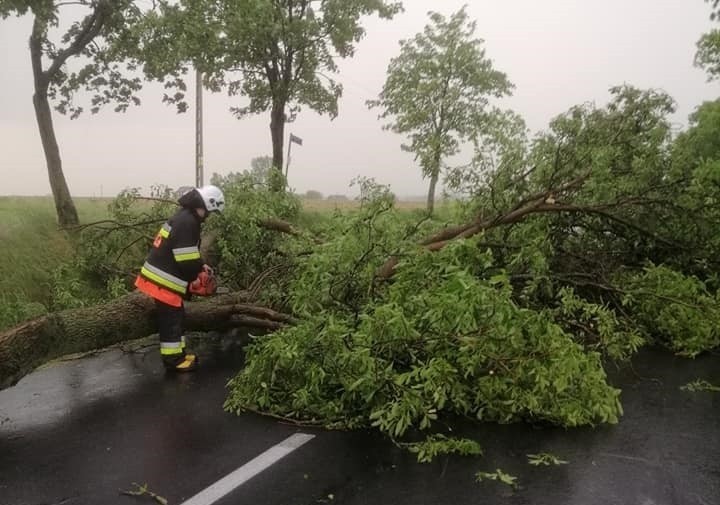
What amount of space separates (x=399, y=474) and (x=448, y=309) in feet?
3.82

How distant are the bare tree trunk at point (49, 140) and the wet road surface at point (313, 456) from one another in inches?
269

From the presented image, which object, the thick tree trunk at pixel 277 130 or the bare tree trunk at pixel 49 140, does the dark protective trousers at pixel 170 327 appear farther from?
the thick tree trunk at pixel 277 130

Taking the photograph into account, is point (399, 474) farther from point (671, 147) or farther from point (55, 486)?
point (671, 147)

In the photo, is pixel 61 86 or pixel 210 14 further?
pixel 210 14

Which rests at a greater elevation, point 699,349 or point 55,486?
point 699,349

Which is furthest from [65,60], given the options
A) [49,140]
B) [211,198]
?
[211,198]

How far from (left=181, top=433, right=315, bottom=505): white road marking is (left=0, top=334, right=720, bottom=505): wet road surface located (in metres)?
0.04

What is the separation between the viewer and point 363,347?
3.96 meters

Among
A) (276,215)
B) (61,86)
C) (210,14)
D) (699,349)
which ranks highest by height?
(210,14)

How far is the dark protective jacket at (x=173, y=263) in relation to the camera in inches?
207

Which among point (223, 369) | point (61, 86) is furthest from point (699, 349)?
point (61, 86)

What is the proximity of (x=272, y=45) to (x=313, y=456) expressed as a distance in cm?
1384

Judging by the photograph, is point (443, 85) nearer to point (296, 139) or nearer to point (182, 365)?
point (296, 139)

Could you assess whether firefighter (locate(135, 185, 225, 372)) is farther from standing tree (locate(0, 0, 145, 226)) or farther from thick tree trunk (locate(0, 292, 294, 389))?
standing tree (locate(0, 0, 145, 226))
